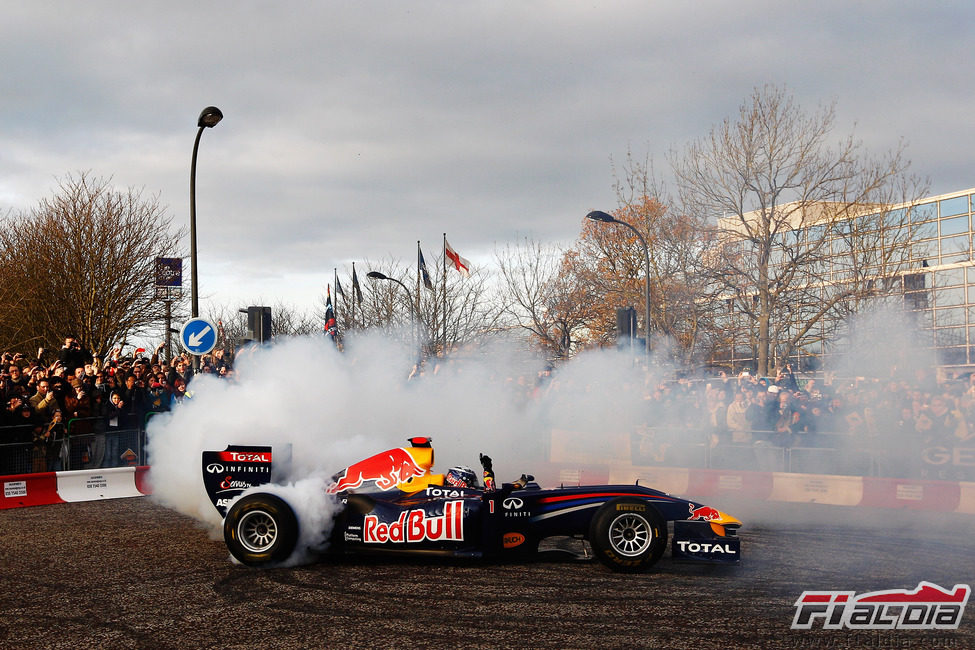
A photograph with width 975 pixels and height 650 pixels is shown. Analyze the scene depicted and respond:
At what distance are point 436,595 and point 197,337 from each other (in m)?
Answer: 9.57

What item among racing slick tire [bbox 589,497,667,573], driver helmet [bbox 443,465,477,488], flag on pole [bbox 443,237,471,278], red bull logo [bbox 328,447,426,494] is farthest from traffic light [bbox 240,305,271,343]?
flag on pole [bbox 443,237,471,278]

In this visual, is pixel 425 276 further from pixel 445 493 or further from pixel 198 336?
pixel 445 493

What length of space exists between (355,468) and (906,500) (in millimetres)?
9114

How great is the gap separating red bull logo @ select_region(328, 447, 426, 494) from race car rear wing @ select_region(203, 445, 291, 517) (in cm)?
84

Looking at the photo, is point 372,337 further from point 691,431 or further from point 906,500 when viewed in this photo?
point 906,500

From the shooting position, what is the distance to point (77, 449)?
1527 cm

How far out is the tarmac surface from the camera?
244 inches

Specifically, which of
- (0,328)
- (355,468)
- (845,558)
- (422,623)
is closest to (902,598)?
(845,558)

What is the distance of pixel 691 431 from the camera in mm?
15406

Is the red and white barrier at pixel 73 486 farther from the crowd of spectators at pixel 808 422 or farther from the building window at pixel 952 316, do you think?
the building window at pixel 952 316

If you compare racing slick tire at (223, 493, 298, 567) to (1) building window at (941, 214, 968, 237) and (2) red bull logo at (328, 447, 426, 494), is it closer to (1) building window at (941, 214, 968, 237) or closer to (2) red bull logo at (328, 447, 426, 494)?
(2) red bull logo at (328, 447, 426, 494)

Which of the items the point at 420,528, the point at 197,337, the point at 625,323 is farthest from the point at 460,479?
the point at 625,323

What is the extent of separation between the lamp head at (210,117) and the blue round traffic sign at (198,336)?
4.47 m

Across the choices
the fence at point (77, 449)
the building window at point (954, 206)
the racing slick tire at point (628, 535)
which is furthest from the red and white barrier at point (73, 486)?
the building window at point (954, 206)
